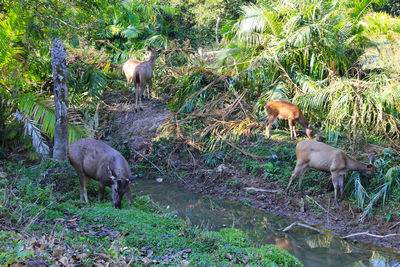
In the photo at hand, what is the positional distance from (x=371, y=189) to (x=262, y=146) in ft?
11.7

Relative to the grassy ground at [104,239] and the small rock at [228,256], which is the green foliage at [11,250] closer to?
the grassy ground at [104,239]

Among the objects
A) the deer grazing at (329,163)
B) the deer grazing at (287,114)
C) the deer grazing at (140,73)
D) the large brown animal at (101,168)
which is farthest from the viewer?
the deer grazing at (140,73)

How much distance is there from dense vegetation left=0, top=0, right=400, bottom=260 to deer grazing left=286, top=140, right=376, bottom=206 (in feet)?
1.07

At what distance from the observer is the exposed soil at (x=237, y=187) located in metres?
9.01

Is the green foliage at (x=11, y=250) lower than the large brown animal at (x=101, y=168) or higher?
higher

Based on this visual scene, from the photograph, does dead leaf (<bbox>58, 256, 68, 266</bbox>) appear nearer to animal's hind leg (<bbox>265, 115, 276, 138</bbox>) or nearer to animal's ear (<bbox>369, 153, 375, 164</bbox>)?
animal's ear (<bbox>369, 153, 375, 164</bbox>)

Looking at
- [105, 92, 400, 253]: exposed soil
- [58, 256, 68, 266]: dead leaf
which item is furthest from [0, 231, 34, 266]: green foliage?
[105, 92, 400, 253]: exposed soil

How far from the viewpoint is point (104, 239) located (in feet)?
19.4

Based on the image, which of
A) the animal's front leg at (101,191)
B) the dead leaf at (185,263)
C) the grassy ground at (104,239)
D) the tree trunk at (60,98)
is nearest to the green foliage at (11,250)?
the grassy ground at (104,239)

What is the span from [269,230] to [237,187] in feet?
8.51

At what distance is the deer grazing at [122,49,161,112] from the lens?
1498 centimetres

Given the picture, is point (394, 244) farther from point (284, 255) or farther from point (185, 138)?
point (185, 138)

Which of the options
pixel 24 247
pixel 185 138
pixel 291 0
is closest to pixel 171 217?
pixel 24 247

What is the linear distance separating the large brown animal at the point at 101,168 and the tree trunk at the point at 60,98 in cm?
116
